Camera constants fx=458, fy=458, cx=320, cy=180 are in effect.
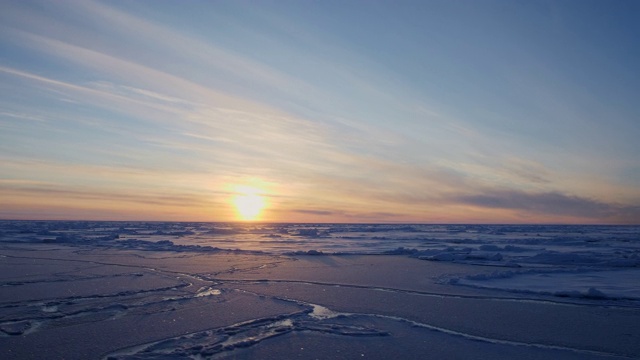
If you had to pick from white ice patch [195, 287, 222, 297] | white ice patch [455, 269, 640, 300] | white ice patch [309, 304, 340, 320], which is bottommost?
white ice patch [309, 304, 340, 320]

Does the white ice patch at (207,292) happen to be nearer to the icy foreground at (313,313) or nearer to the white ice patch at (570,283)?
the icy foreground at (313,313)

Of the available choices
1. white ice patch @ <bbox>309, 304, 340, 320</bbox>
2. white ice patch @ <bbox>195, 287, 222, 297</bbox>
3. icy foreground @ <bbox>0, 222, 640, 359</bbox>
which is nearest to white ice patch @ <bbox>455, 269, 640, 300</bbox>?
icy foreground @ <bbox>0, 222, 640, 359</bbox>

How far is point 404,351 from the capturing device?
5703mm

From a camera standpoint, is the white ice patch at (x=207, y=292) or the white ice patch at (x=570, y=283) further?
the white ice patch at (x=570, y=283)

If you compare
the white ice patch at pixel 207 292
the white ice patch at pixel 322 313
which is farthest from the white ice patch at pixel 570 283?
the white ice patch at pixel 207 292

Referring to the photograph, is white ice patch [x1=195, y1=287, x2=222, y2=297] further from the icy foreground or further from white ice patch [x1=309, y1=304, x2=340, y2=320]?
white ice patch [x1=309, y1=304, x2=340, y2=320]

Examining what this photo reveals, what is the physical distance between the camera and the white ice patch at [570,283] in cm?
1002

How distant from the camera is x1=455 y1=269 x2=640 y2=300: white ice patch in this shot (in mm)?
10023

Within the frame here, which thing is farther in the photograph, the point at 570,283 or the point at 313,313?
the point at 570,283

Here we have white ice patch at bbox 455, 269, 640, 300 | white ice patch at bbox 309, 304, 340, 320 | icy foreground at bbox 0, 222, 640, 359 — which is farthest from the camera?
white ice patch at bbox 455, 269, 640, 300

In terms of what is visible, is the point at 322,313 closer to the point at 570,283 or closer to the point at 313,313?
the point at 313,313

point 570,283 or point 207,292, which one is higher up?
point 570,283

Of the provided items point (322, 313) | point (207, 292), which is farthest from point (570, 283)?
point (207, 292)

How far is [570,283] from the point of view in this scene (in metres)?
11.8
